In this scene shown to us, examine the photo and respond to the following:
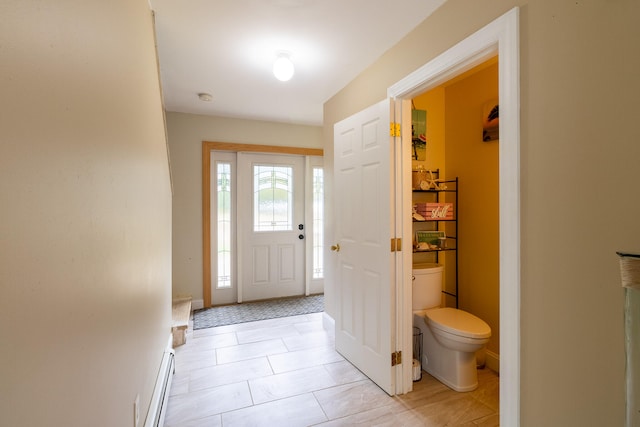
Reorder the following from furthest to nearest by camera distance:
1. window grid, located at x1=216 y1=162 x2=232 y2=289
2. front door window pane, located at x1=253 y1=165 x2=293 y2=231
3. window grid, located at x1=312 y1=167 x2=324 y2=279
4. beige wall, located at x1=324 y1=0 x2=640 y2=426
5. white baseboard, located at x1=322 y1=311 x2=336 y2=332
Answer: window grid, located at x1=312 y1=167 x2=324 y2=279
front door window pane, located at x1=253 y1=165 x2=293 y2=231
window grid, located at x1=216 y1=162 x2=232 y2=289
white baseboard, located at x1=322 y1=311 x2=336 y2=332
beige wall, located at x1=324 y1=0 x2=640 y2=426

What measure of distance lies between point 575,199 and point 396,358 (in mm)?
1513

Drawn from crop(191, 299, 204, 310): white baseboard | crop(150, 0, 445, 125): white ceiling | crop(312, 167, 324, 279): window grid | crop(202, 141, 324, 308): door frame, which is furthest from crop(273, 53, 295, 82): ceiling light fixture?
crop(191, 299, 204, 310): white baseboard

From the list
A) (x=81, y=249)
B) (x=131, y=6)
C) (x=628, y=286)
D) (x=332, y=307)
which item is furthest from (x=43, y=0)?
(x=332, y=307)

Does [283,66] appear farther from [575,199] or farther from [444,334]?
[444,334]

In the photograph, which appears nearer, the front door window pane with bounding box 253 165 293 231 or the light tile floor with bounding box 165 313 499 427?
the light tile floor with bounding box 165 313 499 427

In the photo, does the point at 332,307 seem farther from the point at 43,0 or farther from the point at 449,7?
the point at 43,0

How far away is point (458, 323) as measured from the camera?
2195 millimetres

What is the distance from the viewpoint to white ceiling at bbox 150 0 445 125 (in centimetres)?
179

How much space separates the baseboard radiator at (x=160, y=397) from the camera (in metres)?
1.50

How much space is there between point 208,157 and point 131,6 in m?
2.68

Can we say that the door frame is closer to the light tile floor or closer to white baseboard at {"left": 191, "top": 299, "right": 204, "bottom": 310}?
white baseboard at {"left": 191, "top": 299, "right": 204, "bottom": 310}

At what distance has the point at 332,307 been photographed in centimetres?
322

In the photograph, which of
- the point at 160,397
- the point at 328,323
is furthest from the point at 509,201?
the point at 328,323

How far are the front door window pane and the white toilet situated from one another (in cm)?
221
